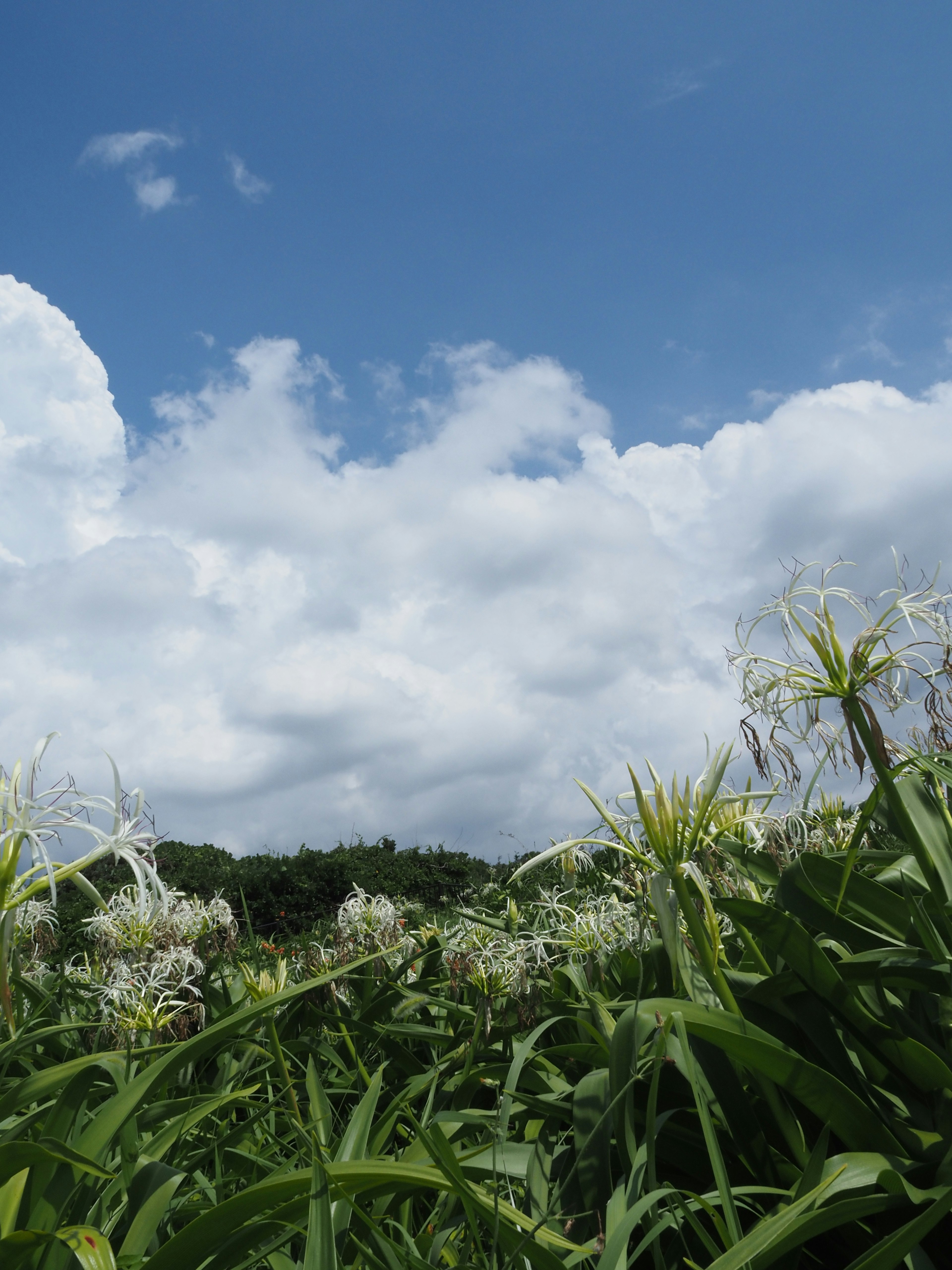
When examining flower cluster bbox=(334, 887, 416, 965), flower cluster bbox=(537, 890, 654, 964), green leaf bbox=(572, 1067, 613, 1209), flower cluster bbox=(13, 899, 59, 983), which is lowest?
green leaf bbox=(572, 1067, 613, 1209)

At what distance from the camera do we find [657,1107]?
214cm

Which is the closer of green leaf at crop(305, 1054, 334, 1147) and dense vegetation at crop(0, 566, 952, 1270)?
dense vegetation at crop(0, 566, 952, 1270)

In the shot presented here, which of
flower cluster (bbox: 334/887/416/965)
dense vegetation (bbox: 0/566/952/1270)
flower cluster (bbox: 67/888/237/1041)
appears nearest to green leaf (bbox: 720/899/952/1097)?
dense vegetation (bbox: 0/566/952/1270)

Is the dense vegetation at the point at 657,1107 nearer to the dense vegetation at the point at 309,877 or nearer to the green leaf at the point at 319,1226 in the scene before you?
the green leaf at the point at 319,1226

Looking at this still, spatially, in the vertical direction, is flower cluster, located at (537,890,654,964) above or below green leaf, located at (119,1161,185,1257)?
above

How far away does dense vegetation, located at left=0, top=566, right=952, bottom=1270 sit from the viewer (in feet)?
5.54

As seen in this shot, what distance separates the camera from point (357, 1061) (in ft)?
9.55

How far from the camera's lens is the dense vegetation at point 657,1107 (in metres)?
1.69

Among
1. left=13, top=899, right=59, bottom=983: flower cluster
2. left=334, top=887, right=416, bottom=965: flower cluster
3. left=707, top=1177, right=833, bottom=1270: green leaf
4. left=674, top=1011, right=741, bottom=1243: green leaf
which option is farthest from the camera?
left=334, top=887, right=416, bottom=965: flower cluster

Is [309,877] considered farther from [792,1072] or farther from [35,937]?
[792,1072]

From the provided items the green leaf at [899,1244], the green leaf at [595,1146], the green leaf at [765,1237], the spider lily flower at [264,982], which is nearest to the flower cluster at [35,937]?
the spider lily flower at [264,982]

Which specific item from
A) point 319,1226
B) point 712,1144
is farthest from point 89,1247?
point 712,1144

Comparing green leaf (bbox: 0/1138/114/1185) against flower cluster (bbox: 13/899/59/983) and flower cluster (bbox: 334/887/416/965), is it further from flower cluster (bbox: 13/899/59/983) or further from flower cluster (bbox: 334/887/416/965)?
flower cluster (bbox: 334/887/416/965)

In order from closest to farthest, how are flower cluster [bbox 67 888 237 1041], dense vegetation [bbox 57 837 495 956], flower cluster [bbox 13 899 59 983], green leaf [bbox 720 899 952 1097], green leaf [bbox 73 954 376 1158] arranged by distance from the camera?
green leaf [bbox 720 899 952 1097], green leaf [bbox 73 954 376 1158], flower cluster [bbox 67 888 237 1041], flower cluster [bbox 13 899 59 983], dense vegetation [bbox 57 837 495 956]
